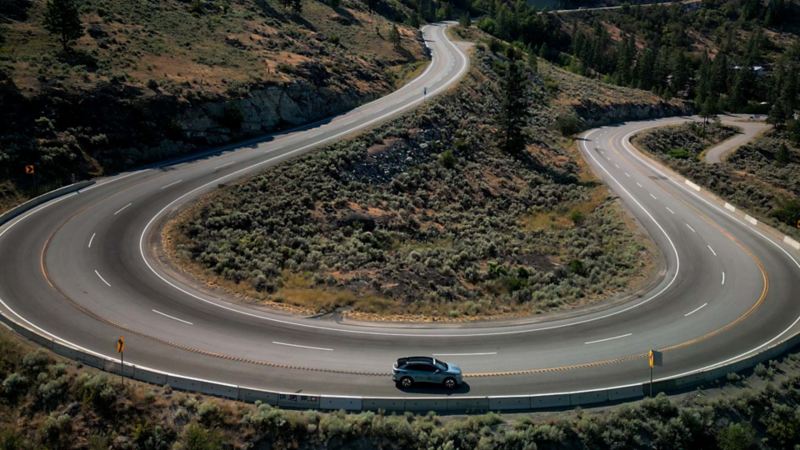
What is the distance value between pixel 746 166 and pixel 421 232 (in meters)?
60.4

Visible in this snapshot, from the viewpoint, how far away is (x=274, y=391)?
2095cm

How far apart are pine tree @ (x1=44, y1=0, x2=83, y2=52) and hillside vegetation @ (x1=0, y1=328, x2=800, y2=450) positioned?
143ft

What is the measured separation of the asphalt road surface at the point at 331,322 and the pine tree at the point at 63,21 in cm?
2267

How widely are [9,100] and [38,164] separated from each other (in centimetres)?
697

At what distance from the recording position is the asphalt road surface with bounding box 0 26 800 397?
74.6ft

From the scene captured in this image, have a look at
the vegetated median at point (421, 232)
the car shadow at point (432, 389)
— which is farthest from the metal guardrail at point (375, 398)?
the vegetated median at point (421, 232)

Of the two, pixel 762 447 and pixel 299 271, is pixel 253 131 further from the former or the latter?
pixel 762 447

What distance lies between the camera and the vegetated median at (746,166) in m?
58.1

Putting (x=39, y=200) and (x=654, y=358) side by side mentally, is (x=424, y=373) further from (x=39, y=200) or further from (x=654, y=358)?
(x=39, y=200)

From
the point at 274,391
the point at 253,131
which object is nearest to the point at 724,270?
the point at 274,391

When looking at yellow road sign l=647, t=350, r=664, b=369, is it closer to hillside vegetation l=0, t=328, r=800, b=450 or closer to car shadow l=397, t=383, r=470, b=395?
hillside vegetation l=0, t=328, r=800, b=450

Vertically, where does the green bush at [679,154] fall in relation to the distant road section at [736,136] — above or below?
above

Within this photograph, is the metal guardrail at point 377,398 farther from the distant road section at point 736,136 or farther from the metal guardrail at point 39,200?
the distant road section at point 736,136

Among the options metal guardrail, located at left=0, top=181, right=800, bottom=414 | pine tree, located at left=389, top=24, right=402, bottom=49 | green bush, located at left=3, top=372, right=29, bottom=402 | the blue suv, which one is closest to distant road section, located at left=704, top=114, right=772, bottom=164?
pine tree, located at left=389, top=24, right=402, bottom=49
